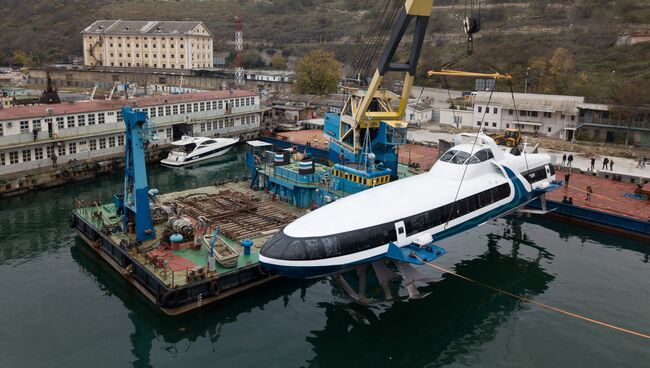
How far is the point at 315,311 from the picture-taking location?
26.4m

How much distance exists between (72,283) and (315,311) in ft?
44.7

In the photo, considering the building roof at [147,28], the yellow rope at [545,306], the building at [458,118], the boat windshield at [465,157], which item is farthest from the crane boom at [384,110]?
the building roof at [147,28]

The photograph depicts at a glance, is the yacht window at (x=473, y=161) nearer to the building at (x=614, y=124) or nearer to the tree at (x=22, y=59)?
the building at (x=614, y=124)

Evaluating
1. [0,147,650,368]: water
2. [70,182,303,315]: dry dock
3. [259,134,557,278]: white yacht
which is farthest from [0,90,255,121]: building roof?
[259,134,557,278]: white yacht

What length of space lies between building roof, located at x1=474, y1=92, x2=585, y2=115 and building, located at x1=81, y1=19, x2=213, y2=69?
65.1 m

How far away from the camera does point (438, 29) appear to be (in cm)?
14138

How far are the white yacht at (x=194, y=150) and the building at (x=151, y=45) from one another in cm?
5584

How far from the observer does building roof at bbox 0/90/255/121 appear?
46.2m

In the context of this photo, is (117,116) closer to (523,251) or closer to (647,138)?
(523,251)

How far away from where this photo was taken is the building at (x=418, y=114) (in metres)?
73.3

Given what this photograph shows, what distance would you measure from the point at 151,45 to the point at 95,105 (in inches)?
2511

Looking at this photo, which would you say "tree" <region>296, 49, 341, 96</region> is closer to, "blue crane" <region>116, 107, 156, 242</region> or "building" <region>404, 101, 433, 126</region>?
"building" <region>404, 101, 433, 126</region>

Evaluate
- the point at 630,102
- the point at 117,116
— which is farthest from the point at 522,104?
the point at 117,116

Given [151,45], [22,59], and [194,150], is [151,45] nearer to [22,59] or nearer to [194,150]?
[22,59]
